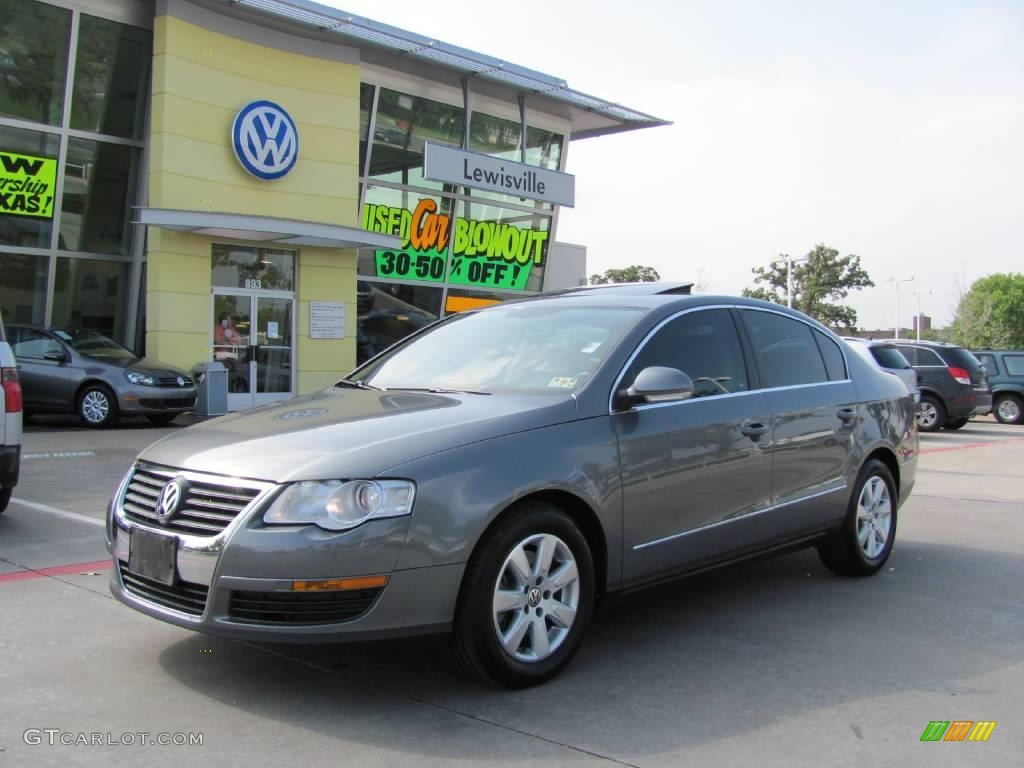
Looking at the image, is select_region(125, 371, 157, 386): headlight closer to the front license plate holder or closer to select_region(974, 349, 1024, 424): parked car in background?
the front license plate holder

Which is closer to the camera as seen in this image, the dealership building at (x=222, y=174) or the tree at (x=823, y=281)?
the dealership building at (x=222, y=174)

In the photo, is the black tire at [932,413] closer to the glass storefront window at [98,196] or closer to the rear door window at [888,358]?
the rear door window at [888,358]

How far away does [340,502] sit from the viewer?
354cm

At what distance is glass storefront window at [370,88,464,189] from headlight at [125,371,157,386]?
28.5 feet

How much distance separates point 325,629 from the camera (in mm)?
3516

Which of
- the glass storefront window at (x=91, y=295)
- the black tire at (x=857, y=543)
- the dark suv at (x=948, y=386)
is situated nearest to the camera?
the black tire at (x=857, y=543)

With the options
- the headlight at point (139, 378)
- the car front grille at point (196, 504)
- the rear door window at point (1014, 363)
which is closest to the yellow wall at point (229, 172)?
the headlight at point (139, 378)

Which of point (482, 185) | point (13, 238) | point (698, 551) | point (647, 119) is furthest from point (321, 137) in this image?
point (698, 551)

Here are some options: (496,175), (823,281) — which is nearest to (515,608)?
(496,175)

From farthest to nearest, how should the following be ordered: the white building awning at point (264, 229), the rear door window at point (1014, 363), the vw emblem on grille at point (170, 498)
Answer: the rear door window at point (1014, 363) → the white building awning at point (264, 229) → the vw emblem on grille at point (170, 498)

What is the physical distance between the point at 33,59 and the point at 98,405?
723 cm

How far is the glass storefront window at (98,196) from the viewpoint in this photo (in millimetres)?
18875

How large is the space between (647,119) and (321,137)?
30.1 ft

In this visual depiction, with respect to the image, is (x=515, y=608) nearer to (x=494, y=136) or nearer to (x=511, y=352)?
(x=511, y=352)
